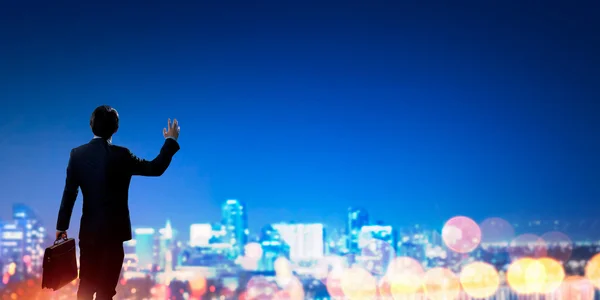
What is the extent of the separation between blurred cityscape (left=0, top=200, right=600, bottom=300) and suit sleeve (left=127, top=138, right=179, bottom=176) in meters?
27.9

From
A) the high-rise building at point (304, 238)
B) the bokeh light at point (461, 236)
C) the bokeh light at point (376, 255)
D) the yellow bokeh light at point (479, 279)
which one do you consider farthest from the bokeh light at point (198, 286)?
the bokeh light at point (461, 236)

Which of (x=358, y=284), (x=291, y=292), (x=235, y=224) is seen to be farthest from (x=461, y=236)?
(x=291, y=292)

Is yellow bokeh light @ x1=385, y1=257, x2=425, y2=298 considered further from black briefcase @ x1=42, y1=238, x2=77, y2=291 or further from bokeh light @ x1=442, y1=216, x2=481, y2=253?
black briefcase @ x1=42, y1=238, x2=77, y2=291

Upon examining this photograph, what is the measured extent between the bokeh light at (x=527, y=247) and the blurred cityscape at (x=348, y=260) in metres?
0.08

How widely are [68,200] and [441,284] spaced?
39611 mm

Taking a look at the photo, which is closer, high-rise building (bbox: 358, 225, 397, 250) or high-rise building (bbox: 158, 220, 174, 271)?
high-rise building (bbox: 158, 220, 174, 271)

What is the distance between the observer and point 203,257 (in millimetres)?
38812

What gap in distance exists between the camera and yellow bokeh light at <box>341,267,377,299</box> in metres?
34.4

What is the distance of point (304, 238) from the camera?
41.8m

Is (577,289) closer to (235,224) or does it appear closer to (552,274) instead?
(552,274)

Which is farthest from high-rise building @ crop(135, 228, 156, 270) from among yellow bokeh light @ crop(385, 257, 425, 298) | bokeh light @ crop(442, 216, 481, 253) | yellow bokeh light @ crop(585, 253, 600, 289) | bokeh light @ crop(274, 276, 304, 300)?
yellow bokeh light @ crop(585, 253, 600, 289)

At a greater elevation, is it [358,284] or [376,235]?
[376,235]

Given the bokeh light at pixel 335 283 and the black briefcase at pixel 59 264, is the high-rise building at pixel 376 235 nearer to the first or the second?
the bokeh light at pixel 335 283

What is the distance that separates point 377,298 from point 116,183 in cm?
3356
